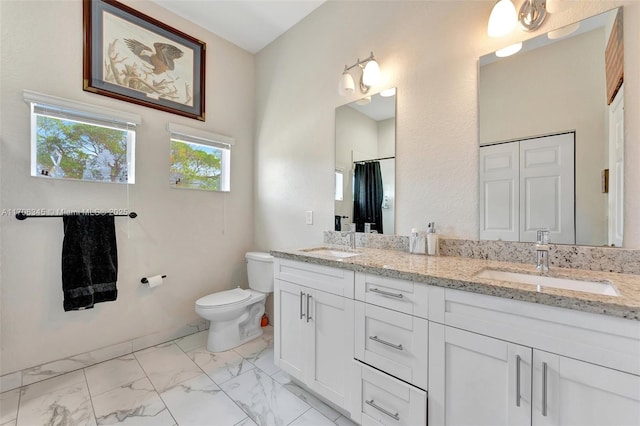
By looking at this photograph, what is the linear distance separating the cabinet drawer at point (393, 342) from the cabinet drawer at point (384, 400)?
4cm

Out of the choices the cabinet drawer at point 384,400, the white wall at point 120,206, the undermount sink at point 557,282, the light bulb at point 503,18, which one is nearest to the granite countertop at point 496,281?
the undermount sink at point 557,282

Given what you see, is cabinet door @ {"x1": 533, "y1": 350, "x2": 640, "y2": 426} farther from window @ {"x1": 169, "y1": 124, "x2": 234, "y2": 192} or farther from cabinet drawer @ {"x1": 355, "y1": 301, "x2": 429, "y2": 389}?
window @ {"x1": 169, "y1": 124, "x2": 234, "y2": 192}

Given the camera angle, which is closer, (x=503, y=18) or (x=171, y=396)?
(x=503, y=18)

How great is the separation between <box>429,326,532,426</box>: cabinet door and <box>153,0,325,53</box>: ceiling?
8.68 feet

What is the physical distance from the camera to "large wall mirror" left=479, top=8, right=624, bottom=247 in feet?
3.85

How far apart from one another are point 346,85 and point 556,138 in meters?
1.32

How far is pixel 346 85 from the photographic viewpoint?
197 cm

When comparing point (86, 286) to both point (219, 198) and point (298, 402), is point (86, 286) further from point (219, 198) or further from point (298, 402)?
point (298, 402)

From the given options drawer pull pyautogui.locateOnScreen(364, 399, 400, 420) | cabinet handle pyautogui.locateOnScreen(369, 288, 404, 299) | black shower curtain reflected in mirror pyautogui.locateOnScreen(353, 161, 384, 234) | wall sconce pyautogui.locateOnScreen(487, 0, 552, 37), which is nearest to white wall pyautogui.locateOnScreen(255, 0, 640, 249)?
wall sconce pyautogui.locateOnScreen(487, 0, 552, 37)

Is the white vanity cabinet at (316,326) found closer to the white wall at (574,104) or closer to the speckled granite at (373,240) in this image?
the speckled granite at (373,240)

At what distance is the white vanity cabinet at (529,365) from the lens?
750mm

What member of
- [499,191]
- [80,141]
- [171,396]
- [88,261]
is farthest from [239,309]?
[499,191]

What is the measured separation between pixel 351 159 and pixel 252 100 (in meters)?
1.56

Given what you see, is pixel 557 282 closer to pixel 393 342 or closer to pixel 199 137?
pixel 393 342
